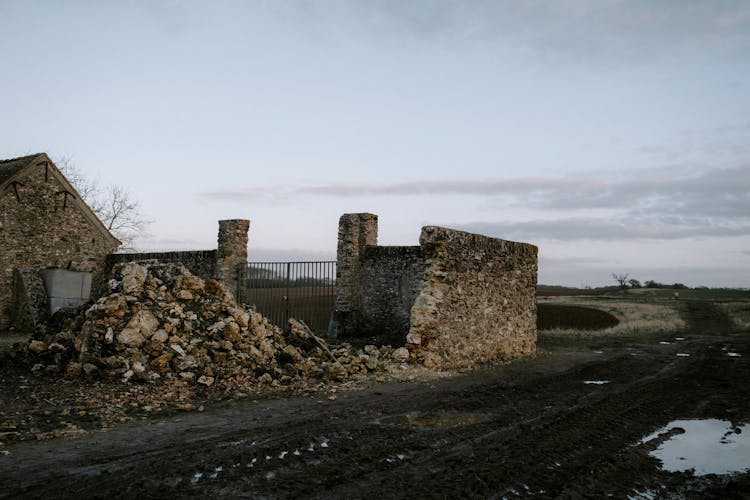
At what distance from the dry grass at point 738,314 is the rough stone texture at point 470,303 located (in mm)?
16519

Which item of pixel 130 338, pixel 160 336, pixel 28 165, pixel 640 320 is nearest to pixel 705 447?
pixel 160 336

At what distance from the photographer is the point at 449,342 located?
13164 mm

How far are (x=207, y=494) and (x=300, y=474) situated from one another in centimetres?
87

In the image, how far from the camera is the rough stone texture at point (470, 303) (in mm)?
12742

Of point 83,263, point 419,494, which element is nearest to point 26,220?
point 83,263

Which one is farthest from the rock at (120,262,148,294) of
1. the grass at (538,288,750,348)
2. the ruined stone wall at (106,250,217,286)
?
the grass at (538,288,750,348)

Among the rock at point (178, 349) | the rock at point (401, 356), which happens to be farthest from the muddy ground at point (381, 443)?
the rock at point (178, 349)

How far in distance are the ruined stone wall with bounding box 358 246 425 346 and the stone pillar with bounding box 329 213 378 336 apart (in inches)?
8.6

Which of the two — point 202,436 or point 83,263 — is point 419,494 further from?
point 83,263

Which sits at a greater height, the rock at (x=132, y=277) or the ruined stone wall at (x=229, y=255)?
the ruined stone wall at (x=229, y=255)

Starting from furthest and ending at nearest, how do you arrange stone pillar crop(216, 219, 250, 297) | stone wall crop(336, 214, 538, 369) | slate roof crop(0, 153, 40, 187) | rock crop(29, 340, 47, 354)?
stone pillar crop(216, 219, 250, 297)
slate roof crop(0, 153, 40, 187)
stone wall crop(336, 214, 538, 369)
rock crop(29, 340, 47, 354)

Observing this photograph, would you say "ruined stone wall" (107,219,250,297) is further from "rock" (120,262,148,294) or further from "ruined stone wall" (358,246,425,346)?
"rock" (120,262,148,294)

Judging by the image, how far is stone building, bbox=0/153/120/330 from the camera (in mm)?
18203

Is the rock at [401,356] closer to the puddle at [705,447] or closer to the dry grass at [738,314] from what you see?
the puddle at [705,447]
